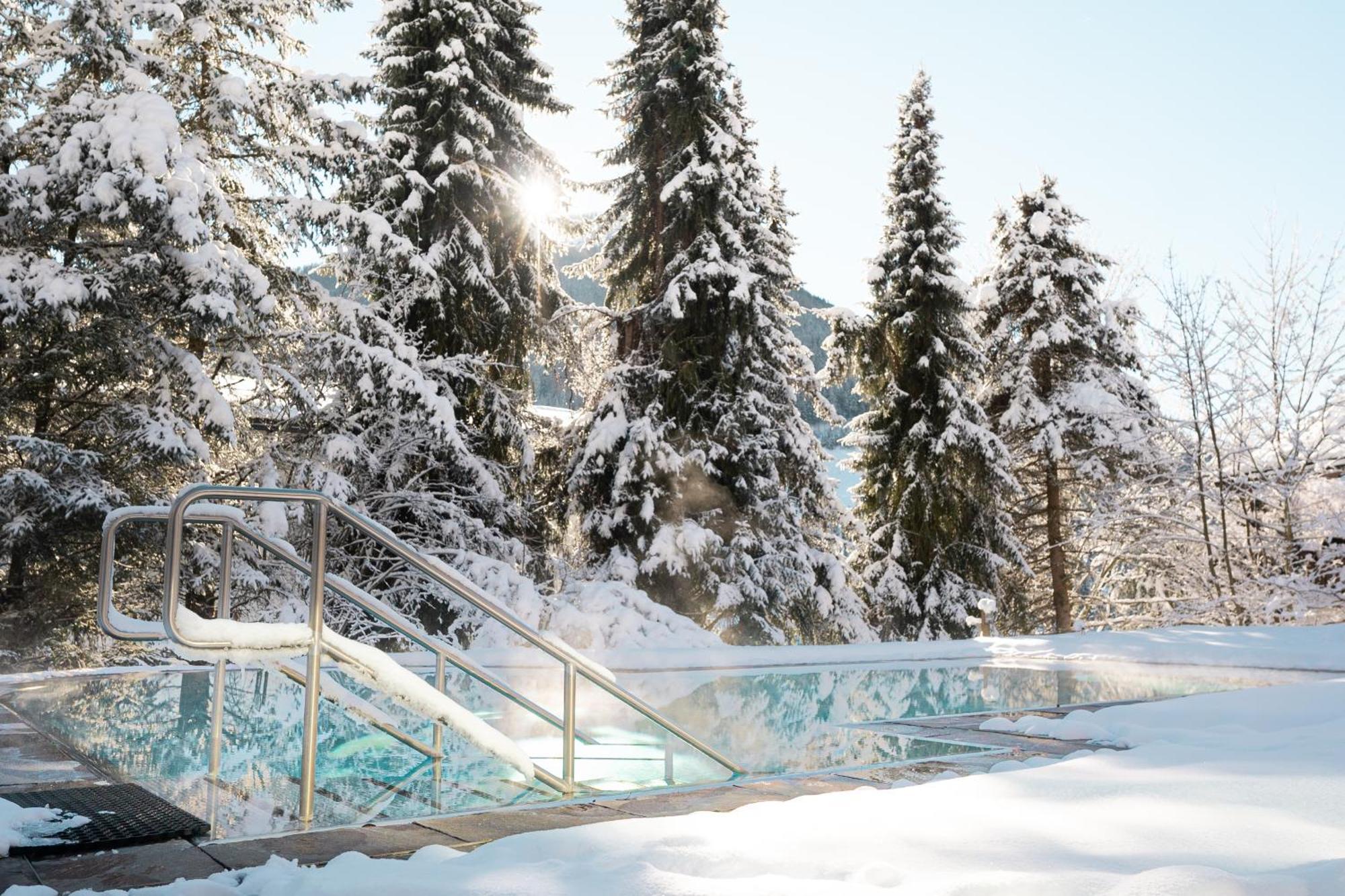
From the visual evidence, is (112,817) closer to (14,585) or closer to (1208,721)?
(1208,721)

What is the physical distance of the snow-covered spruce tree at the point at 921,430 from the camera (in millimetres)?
19859

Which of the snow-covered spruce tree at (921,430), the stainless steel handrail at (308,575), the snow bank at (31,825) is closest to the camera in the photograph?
the snow bank at (31,825)

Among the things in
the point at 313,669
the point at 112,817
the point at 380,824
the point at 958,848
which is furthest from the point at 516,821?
the point at 958,848

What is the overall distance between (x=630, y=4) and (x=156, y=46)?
29.3ft

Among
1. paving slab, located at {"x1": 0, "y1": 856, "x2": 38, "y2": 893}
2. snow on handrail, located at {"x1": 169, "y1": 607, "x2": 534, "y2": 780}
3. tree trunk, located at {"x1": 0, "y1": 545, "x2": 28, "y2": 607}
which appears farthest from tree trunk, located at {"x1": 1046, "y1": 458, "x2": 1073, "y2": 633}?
paving slab, located at {"x1": 0, "y1": 856, "x2": 38, "y2": 893}

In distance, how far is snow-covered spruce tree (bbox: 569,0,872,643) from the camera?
1530 cm

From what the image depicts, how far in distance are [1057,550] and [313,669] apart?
19.5m

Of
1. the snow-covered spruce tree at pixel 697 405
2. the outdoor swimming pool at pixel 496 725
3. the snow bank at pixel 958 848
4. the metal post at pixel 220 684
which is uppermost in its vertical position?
the snow-covered spruce tree at pixel 697 405

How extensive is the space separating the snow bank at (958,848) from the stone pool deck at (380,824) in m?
0.23

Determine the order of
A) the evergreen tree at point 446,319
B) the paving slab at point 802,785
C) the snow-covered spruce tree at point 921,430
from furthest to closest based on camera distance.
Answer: the snow-covered spruce tree at point 921,430, the evergreen tree at point 446,319, the paving slab at point 802,785

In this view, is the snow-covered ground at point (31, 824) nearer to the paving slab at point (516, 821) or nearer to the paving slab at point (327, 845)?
the paving slab at point (327, 845)

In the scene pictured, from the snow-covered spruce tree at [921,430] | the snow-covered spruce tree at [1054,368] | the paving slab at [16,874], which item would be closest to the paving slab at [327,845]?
the paving slab at [16,874]

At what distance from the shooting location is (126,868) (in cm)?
288

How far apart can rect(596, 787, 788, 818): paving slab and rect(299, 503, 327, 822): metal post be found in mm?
1073
